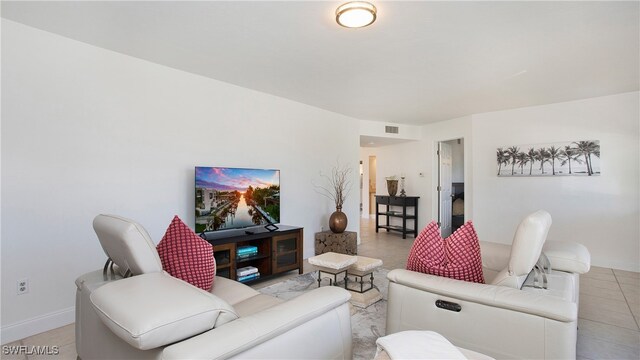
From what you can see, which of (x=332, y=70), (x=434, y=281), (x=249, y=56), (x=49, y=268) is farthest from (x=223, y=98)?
(x=434, y=281)

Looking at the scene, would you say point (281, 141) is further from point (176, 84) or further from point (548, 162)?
point (548, 162)

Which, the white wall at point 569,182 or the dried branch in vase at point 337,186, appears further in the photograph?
the dried branch in vase at point 337,186

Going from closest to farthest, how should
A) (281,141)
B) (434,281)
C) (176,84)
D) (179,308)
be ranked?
1. (179,308)
2. (434,281)
3. (176,84)
4. (281,141)

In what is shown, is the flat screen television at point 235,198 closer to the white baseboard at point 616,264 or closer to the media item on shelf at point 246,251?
the media item on shelf at point 246,251

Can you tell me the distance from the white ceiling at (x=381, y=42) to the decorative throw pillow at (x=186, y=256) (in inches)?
59.4

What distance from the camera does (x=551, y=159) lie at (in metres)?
4.65

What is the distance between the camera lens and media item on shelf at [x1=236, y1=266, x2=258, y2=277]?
3.23 meters

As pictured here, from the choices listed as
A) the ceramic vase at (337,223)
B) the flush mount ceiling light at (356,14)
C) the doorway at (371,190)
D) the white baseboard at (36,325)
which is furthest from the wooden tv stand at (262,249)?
the doorway at (371,190)

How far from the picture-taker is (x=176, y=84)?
321 centimetres

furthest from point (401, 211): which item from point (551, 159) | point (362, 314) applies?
point (362, 314)

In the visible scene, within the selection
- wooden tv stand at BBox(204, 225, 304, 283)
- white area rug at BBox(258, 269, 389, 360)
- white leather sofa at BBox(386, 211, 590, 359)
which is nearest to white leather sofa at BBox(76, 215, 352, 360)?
white leather sofa at BBox(386, 211, 590, 359)

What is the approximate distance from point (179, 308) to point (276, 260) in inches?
101

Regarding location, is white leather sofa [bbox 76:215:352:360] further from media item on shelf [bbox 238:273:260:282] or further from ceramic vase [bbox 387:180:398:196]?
ceramic vase [bbox 387:180:398:196]

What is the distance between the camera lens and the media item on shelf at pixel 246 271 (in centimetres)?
323
